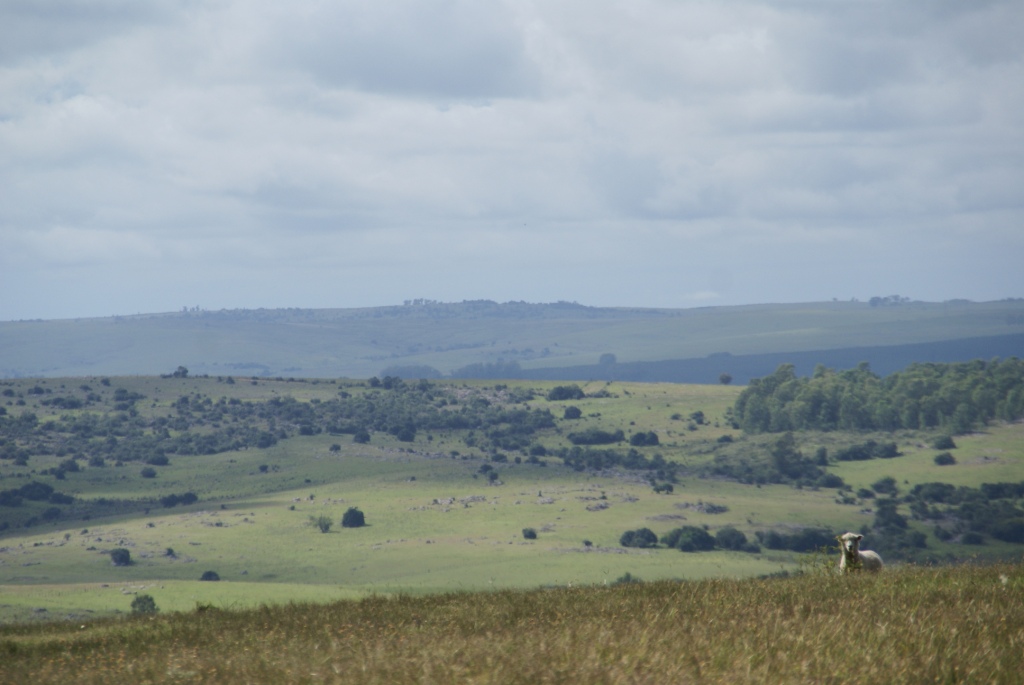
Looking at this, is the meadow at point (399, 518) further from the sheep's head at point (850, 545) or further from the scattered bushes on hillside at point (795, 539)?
the sheep's head at point (850, 545)

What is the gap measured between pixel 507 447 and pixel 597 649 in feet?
604

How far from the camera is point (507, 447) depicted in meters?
194

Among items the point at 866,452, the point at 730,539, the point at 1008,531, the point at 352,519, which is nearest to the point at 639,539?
the point at 730,539

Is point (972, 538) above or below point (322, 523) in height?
below

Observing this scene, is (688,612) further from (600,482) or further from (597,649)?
(600,482)

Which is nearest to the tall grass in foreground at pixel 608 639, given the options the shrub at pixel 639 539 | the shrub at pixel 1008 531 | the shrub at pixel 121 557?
the shrub at pixel 121 557

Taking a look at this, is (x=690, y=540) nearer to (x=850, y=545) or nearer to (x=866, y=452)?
(x=866, y=452)

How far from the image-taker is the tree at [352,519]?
13775 cm

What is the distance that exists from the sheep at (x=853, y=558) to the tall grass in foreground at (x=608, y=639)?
1.05 m

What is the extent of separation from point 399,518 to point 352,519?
242 inches

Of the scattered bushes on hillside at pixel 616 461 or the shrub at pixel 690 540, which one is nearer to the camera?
the shrub at pixel 690 540

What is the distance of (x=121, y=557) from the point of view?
113 m

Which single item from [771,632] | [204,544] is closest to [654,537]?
[204,544]

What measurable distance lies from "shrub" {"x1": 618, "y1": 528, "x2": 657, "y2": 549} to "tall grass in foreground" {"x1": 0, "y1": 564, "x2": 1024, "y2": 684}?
109457 millimetres
